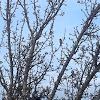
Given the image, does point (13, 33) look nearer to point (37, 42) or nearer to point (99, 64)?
point (37, 42)

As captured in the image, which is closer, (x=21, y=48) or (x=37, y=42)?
(x=37, y=42)

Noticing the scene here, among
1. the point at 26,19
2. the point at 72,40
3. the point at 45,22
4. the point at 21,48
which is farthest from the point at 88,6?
the point at 21,48

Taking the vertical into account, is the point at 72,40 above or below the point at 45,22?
below

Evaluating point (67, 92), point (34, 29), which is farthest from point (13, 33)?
point (67, 92)

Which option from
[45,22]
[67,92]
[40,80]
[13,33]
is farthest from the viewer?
[67,92]

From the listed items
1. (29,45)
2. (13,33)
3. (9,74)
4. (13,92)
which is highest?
(13,33)

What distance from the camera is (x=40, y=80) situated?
443 inches

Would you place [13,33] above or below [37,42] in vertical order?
above

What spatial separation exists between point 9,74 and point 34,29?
7.10 feet

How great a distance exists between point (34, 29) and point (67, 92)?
3821 mm

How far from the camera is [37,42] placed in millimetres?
10680

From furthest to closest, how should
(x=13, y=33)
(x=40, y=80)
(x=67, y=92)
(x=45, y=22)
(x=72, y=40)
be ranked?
(x=67, y=92), (x=13, y=33), (x=40, y=80), (x=45, y=22), (x=72, y=40)

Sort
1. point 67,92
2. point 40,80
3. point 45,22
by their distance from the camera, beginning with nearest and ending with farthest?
point 45,22 → point 40,80 → point 67,92

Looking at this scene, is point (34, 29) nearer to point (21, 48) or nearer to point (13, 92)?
point (21, 48)
